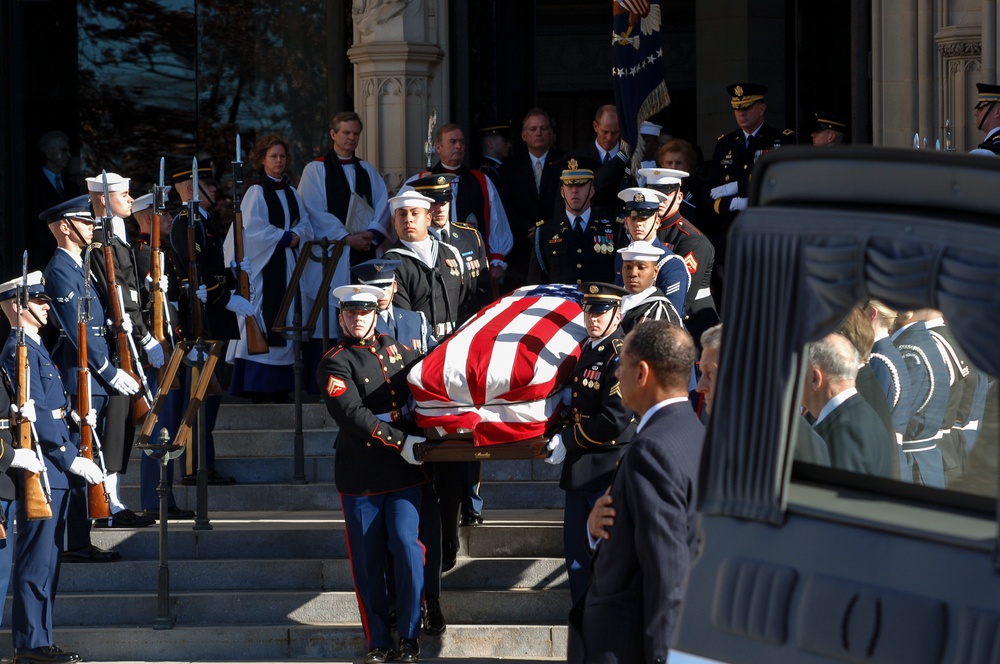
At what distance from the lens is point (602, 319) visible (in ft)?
23.9

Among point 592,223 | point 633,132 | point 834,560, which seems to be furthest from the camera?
point 633,132

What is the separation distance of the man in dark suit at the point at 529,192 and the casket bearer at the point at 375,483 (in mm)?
3333

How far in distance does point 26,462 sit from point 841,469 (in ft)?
17.9

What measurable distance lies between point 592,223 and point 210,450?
105 inches

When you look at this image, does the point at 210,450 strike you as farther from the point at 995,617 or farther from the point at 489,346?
the point at 995,617

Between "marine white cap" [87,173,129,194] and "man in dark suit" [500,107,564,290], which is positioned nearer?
"marine white cap" [87,173,129,194]

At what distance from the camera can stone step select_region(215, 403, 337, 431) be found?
10.4 metres

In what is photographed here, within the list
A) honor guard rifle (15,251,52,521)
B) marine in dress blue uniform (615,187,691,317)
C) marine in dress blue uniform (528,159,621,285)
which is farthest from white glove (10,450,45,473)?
marine in dress blue uniform (528,159,621,285)

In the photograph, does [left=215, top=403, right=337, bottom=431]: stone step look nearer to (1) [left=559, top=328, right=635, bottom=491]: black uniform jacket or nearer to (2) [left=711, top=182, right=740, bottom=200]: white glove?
(2) [left=711, top=182, right=740, bottom=200]: white glove

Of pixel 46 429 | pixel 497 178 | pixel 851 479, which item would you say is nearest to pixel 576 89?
pixel 497 178

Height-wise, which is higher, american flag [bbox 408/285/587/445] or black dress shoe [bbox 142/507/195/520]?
american flag [bbox 408/285/587/445]

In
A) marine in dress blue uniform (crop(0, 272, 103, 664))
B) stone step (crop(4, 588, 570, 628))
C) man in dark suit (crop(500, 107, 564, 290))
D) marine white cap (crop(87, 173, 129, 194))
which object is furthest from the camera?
man in dark suit (crop(500, 107, 564, 290))

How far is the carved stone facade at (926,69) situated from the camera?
35.1ft

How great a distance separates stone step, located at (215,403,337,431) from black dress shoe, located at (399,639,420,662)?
2.87 m
